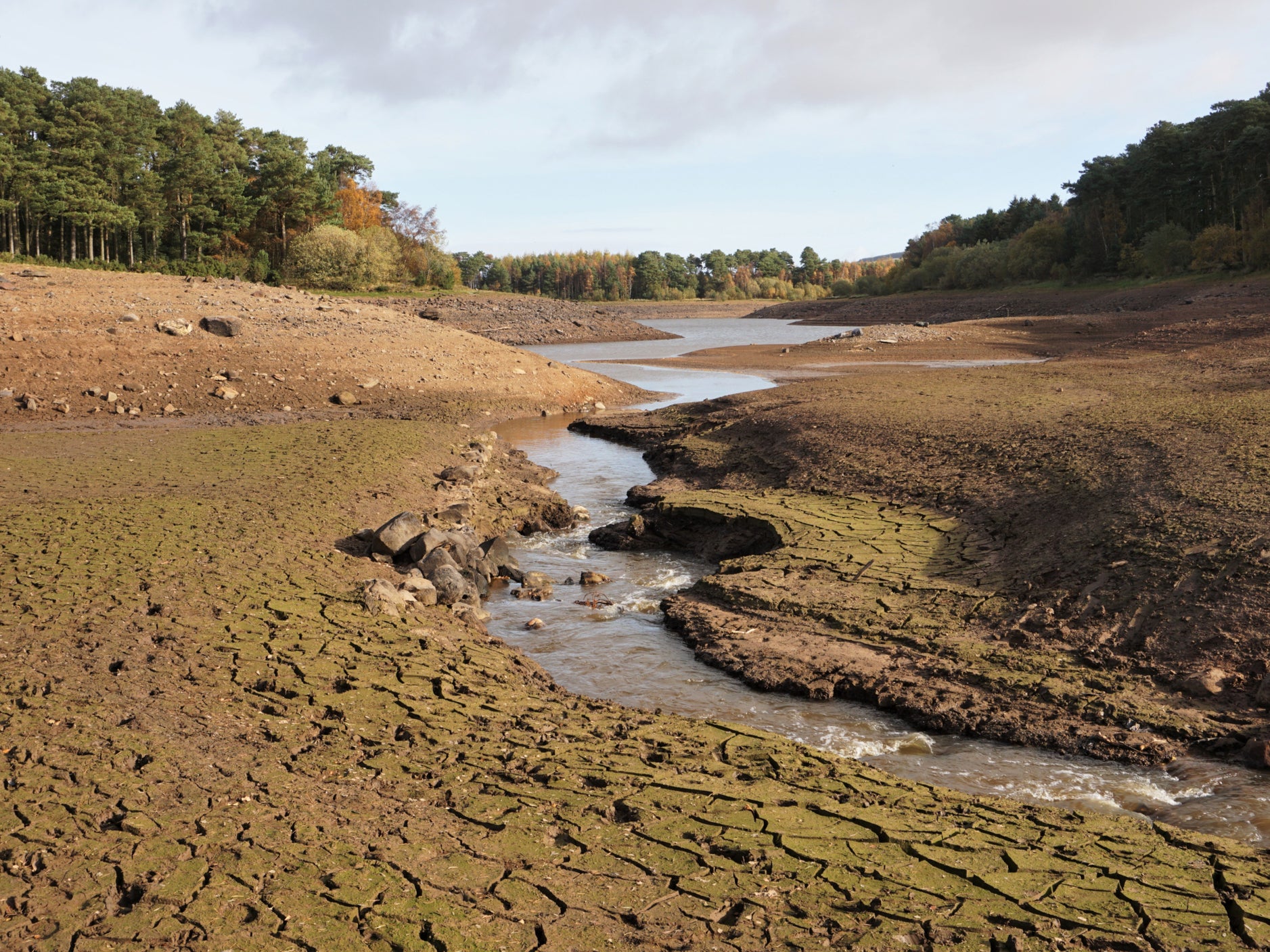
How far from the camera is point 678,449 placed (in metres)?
15.9

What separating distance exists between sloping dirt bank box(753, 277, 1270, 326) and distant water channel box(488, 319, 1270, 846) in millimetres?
28304

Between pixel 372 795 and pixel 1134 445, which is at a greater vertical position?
pixel 1134 445

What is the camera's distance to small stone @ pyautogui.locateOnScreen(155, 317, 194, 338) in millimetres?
21078

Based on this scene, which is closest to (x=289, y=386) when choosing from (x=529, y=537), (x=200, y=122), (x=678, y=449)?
(x=678, y=449)

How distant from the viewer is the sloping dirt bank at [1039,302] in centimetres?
3575

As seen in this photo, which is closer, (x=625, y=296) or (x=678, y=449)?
(x=678, y=449)

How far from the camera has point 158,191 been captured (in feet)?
154

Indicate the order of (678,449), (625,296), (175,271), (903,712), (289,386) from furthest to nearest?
1. (625,296)
2. (175,271)
3. (289,386)
4. (678,449)
5. (903,712)

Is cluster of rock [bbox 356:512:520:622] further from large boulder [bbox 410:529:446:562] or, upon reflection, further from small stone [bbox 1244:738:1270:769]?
small stone [bbox 1244:738:1270:769]

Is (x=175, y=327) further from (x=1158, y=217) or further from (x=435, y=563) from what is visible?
(x=1158, y=217)

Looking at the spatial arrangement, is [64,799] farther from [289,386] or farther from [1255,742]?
[289,386]

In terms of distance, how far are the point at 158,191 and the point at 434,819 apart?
168 ft

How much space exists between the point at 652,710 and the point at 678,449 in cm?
983

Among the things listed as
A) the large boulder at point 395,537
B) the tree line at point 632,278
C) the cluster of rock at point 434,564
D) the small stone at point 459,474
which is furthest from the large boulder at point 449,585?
the tree line at point 632,278
